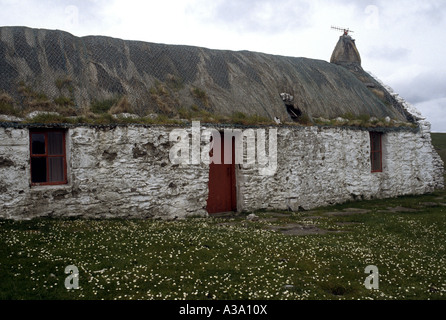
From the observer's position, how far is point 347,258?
341 inches

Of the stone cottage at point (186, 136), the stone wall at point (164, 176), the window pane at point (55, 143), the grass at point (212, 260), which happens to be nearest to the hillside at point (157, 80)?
the stone cottage at point (186, 136)

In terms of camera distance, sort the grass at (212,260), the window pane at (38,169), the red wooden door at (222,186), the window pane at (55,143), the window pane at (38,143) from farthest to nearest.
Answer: the red wooden door at (222,186), the window pane at (55,143), the window pane at (38,169), the window pane at (38,143), the grass at (212,260)

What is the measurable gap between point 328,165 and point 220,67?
6537mm

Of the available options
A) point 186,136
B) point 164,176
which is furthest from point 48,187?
point 186,136

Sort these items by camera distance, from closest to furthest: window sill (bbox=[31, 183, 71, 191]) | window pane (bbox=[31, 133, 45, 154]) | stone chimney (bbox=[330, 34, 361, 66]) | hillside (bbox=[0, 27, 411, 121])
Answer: window sill (bbox=[31, 183, 71, 191])
window pane (bbox=[31, 133, 45, 154])
hillside (bbox=[0, 27, 411, 121])
stone chimney (bbox=[330, 34, 361, 66])

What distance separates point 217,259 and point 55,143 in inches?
287

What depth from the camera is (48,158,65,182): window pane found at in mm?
12572

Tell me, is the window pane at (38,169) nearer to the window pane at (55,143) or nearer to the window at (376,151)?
the window pane at (55,143)

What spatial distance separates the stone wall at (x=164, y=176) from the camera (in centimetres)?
1158

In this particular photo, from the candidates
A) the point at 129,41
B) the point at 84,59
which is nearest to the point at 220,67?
the point at 129,41

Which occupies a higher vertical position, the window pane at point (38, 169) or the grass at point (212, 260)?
the window pane at point (38, 169)

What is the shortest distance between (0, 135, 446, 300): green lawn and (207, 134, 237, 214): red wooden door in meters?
2.63

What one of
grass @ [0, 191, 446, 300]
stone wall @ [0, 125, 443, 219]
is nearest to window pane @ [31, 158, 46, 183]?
stone wall @ [0, 125, 443, 219]

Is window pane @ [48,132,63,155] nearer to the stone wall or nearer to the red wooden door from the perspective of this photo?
the stone wall
